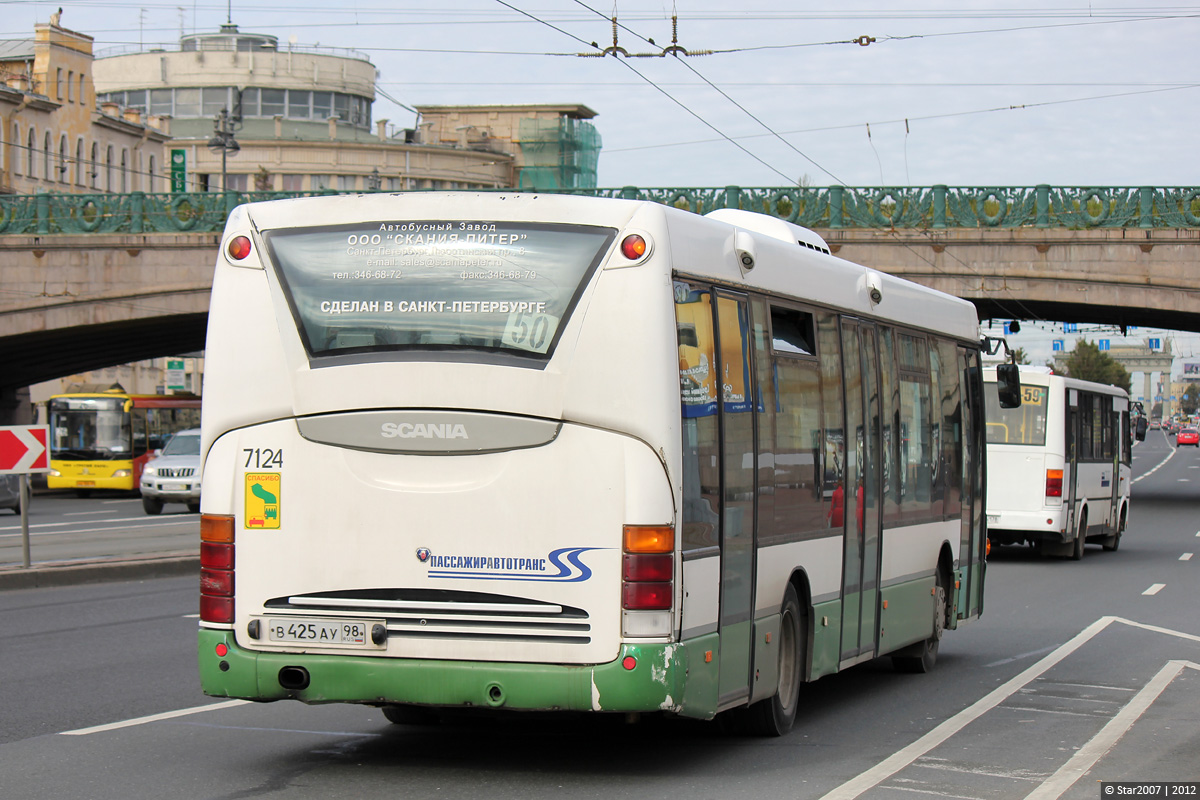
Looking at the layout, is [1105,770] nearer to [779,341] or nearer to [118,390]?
[779,341]

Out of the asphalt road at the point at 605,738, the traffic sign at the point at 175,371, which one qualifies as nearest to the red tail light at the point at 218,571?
the asphalt road at the point at 605,738

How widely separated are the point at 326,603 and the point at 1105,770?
377 centimetres

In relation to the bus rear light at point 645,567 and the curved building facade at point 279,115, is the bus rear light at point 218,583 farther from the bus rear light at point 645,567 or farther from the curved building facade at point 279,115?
the curved building facade at point 279,115

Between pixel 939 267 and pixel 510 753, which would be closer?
pixel 510 753

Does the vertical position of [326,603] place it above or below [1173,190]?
below

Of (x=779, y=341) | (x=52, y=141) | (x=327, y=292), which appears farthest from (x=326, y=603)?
(x=52, y=141)

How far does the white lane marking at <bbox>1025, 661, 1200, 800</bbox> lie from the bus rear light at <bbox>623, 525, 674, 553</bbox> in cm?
197

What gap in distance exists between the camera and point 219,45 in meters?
98.7

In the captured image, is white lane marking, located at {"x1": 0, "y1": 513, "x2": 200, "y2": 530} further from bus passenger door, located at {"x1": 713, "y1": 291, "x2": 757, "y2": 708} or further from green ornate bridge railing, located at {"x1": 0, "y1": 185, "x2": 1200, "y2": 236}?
bus passenger door, located at {"x1": 713, "y1": 291, "x2": 757, "y2": 708}

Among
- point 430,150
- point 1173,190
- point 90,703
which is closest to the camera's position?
point 90,703

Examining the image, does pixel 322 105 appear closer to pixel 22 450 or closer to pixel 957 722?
pixel 22 450

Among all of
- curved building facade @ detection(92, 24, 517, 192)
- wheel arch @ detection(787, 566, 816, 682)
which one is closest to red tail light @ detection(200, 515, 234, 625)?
wheel arch @ detection(787, 566, 816, 682)

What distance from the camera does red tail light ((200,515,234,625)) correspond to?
24.0 ft

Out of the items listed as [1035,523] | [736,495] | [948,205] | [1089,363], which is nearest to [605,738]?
[736,495]
